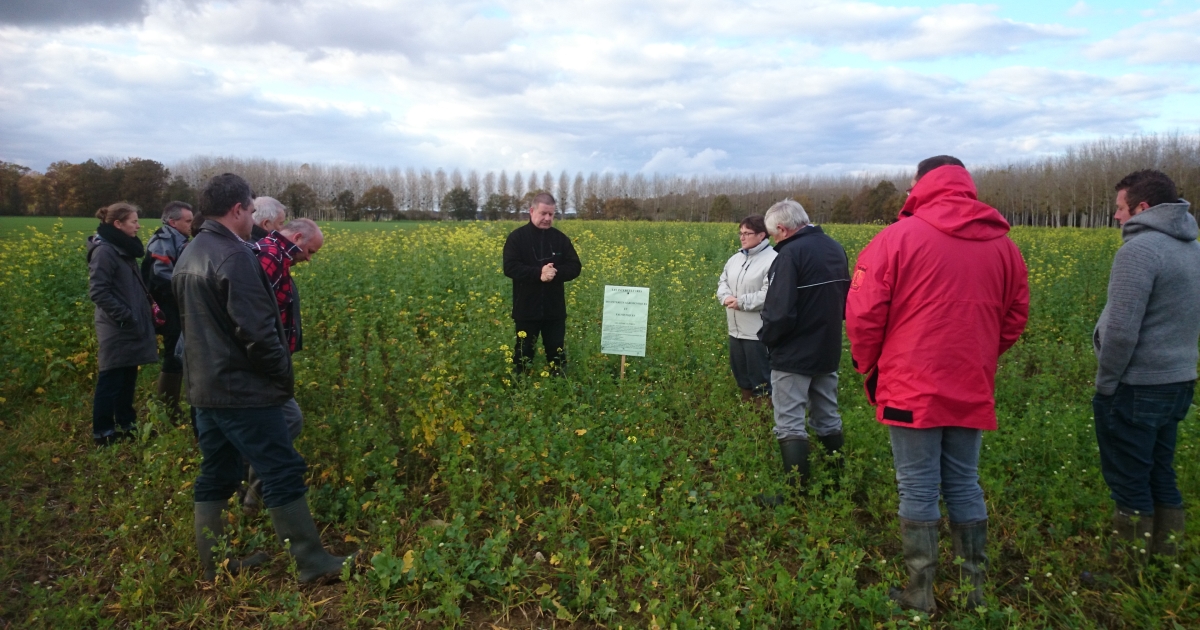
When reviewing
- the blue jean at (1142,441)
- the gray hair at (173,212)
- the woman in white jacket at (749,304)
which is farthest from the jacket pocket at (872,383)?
the gray hair at (173,212)

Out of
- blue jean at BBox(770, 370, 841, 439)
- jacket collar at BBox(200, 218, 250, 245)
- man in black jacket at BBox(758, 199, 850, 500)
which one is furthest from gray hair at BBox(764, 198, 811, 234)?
jacket collar at BBox(200, 218, 250, 245)

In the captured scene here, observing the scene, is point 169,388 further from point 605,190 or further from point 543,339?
point 605,190

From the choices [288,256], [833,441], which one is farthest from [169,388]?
[833,441]

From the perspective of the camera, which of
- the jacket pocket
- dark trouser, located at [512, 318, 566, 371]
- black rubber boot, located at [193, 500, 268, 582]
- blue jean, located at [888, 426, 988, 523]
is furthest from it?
dark trouser, located at [512, 318, 566, 371]

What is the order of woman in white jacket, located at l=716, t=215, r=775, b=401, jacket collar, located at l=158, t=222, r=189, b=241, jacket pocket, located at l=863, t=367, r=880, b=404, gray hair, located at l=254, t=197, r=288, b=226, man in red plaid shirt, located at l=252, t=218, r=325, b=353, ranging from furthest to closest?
jacket collar, located at l=158, t=222, r=189, b=241, woman in white jacket, located at l=716, t=215, r=775, b=401, gray hair, located at l=254, t=197, r=288, b=226, man in red plaid shirt, located at l=252, t=218, r=325, b=353, jacket pocket, located at l=863, t=367, r=880, b=404

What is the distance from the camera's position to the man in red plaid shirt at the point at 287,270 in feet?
13.3

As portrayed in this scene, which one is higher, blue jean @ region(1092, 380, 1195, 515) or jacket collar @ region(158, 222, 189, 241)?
jacket collar @ region(158, 222, 189, 241)

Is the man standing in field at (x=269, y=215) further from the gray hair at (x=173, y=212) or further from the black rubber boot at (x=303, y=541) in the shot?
the black rubber boot at (x=303, y=541)

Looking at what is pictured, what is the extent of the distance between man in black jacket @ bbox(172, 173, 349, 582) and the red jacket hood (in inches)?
130

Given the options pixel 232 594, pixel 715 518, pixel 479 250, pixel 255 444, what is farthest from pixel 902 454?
pixel 479 250

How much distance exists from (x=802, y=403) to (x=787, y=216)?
4.12 ft

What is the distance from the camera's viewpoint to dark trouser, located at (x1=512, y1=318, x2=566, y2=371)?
627 centimetres

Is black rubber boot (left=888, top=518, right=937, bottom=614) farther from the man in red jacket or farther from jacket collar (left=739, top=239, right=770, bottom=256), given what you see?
jacket collar (left=739, top=239, right=770, bottom=256)

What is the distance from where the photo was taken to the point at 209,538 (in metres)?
3.64
